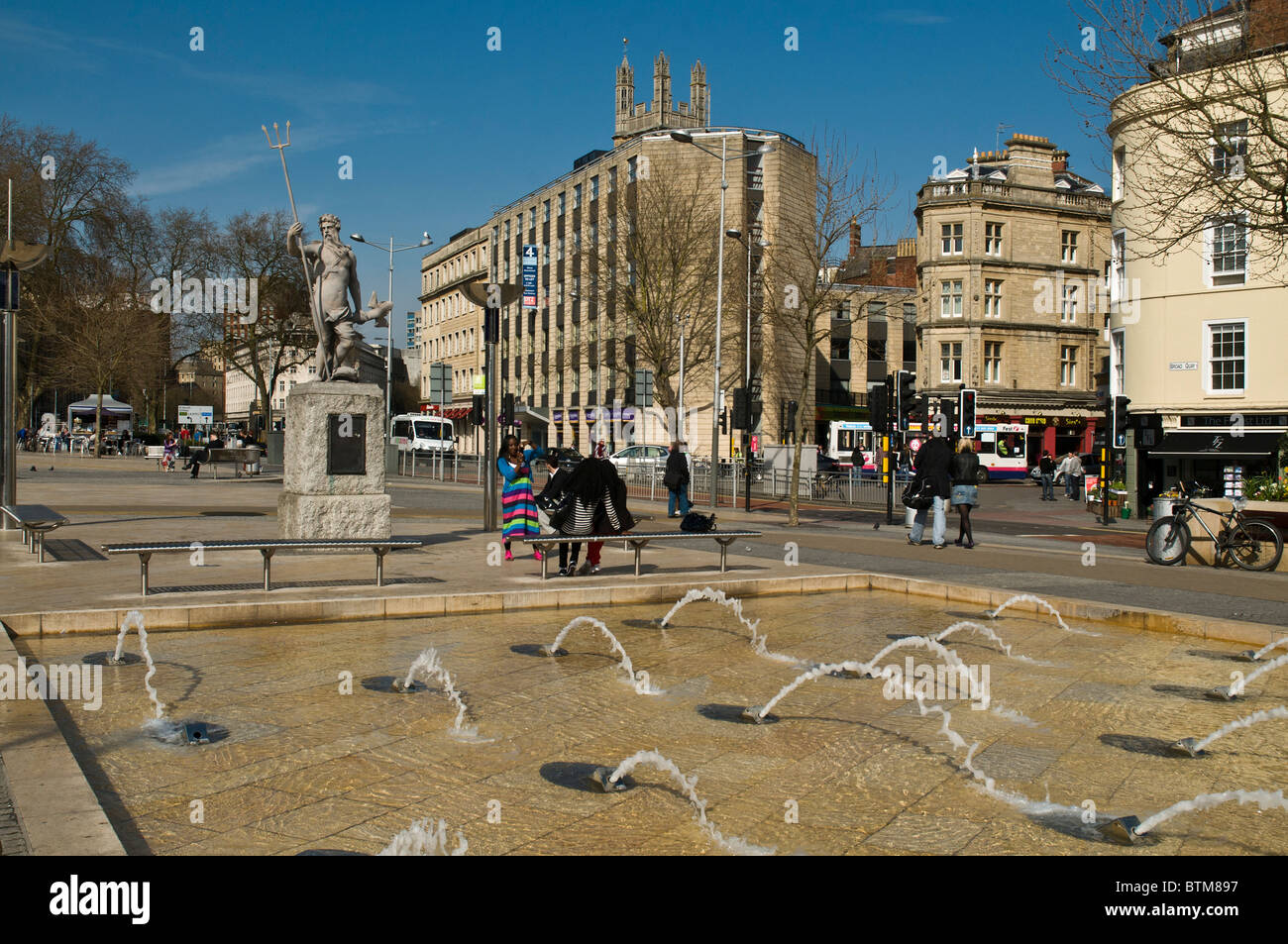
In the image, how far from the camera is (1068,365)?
195 feet

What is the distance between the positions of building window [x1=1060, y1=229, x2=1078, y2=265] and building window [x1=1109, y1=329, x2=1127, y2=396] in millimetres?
28891

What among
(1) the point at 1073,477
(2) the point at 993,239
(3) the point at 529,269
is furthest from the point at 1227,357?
(3) the point at 529,269

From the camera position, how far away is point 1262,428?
94.2 feet

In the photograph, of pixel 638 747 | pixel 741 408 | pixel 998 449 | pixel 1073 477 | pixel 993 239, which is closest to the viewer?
pixel 638 747

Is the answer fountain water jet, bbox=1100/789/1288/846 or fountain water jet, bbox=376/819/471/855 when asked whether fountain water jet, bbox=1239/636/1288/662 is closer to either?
fountain water jet, bbox=1100/789/1288/846

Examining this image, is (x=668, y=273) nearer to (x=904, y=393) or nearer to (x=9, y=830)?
(x=904, y=393)

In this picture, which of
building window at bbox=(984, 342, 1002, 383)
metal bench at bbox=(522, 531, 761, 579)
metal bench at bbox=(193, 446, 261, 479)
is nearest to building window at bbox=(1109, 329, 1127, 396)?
metal bench at bbox=(522, 531, 761, 579)

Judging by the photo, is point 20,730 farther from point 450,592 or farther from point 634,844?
point 450,592

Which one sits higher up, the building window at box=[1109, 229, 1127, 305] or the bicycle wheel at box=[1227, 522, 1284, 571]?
the building window at box=[1109, 229, 1127, 305]

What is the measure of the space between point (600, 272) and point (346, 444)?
44.5 meters

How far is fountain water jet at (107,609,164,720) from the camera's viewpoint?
619 cm

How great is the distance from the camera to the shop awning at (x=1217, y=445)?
2838 cm

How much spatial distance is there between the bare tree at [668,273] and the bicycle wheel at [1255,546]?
34.0 meters
